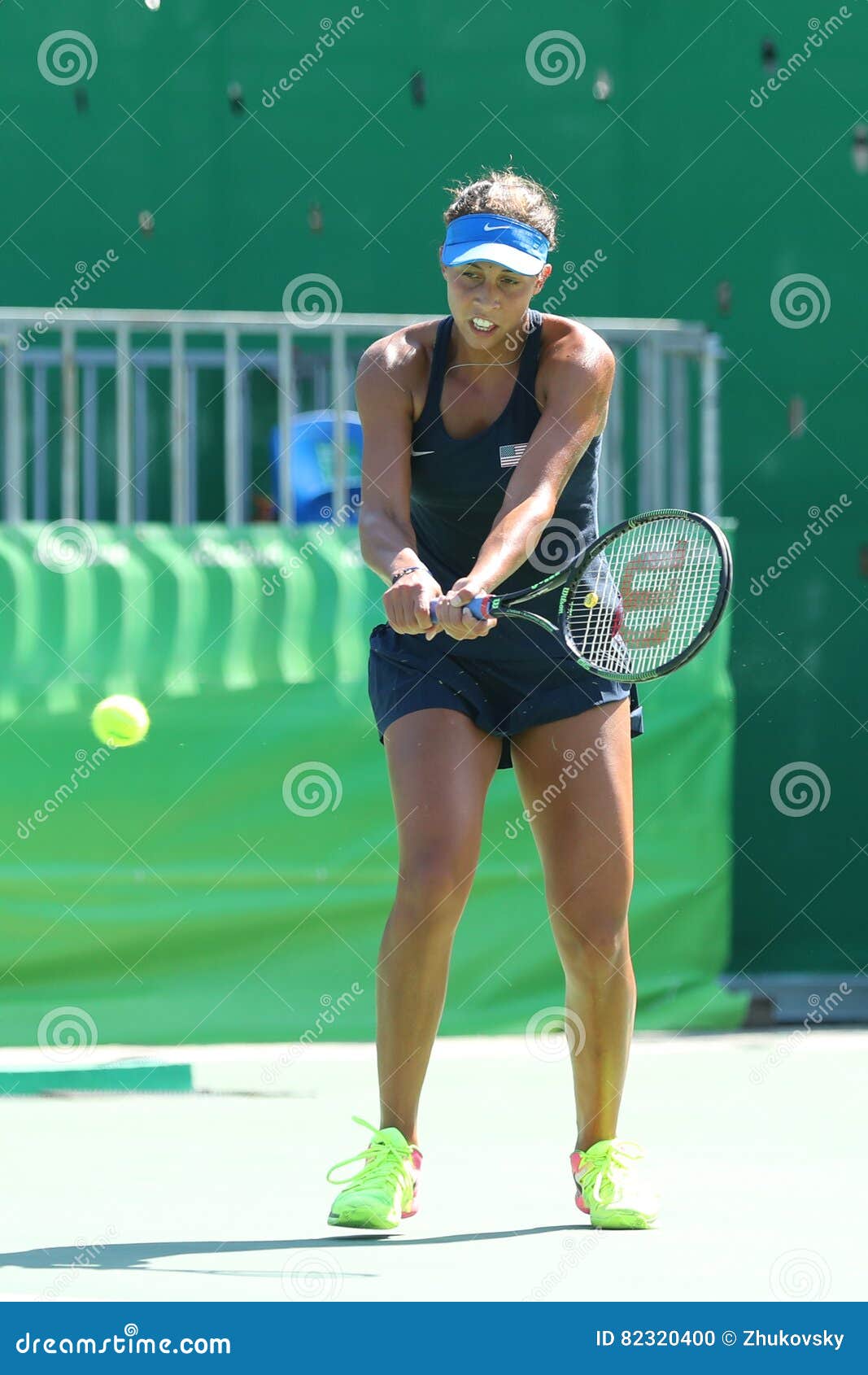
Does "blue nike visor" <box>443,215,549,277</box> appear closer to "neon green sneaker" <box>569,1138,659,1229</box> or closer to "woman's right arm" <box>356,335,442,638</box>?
"woman's right arm" <box>356,335,442,638</box>

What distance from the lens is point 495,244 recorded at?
330cm

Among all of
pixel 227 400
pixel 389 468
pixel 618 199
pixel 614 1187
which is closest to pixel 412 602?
pixel 389 468

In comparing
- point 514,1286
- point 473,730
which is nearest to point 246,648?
point 473,730

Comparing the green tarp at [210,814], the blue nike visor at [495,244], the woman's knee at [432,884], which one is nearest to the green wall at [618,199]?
the green tarp at [210,814]

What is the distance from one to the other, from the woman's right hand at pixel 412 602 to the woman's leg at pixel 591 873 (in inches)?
15.1

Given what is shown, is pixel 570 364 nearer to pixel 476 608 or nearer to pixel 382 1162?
pixel 476 608

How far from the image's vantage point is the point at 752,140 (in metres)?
6.71

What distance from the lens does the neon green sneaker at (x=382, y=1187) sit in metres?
3.26

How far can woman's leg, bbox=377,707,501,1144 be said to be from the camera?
3285mm

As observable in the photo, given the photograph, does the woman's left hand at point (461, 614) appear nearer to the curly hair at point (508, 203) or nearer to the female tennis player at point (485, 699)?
the female tennis player at point (485, 699)

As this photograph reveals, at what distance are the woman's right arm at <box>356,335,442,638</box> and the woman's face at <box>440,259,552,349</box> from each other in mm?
128

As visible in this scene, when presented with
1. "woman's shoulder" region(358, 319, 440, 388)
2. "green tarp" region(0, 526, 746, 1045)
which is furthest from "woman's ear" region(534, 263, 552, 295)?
"green tarp" region(0, 526, 746, 1045)

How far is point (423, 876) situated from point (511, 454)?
0.74m

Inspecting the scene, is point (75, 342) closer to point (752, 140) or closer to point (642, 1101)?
point (752, 140)
